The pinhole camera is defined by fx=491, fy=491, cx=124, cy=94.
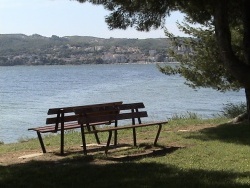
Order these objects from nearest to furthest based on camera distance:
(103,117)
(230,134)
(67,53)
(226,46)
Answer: (226,46) → (103,117) → (230,134) → (67,53)

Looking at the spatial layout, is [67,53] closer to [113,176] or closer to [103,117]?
[103,117]

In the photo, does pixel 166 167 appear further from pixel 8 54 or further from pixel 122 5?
pixel 8 54

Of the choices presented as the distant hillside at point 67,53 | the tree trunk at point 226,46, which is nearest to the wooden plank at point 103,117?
the tree trunk at point 226,46

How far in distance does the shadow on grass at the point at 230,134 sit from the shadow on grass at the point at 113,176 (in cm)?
333

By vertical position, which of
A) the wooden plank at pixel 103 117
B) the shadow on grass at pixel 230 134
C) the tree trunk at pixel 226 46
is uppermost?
the tree trunk at pixel 226 46

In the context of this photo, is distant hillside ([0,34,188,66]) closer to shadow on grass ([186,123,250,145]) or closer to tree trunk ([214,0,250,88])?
shadow on grass ([186,123,250,145])

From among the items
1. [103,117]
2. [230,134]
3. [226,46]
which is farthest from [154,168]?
[230,134]

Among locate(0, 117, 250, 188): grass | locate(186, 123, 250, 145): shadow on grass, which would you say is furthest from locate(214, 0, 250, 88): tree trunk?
locate(186, 123, 250, 145): shadow on grass

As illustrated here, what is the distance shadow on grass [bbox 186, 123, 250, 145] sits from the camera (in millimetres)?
10703

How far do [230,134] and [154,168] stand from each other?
14.7 feet

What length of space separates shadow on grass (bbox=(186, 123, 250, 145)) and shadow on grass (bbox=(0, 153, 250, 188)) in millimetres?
3332

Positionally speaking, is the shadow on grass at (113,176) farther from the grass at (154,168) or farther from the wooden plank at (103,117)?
the wooden plank at (103,117)

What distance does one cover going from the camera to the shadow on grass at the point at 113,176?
6.50m

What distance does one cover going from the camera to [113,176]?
7020 mm
